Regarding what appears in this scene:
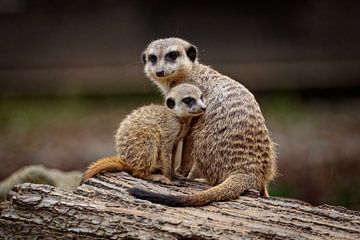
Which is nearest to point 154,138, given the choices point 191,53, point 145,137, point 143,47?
point 145,137

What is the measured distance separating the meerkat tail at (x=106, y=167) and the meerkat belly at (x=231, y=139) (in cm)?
38

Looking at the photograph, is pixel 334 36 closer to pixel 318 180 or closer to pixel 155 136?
pixel 318 180

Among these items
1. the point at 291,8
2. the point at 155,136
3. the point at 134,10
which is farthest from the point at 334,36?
the point at 155,136

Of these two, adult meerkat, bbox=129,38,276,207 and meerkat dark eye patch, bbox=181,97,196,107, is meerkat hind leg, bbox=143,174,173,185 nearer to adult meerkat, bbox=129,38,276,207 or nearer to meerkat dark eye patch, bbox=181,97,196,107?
adult meerkat, bbox=129,38,276,207

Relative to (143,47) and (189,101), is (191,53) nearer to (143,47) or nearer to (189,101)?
(189,101)

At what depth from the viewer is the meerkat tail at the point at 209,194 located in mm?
4012

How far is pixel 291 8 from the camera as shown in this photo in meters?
9.23

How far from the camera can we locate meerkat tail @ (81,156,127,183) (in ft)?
14.3

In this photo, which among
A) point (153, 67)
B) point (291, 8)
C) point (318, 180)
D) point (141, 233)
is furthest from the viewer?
point (291, 8)

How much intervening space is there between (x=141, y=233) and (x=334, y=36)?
234 inches

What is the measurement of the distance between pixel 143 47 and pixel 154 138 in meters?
4.96

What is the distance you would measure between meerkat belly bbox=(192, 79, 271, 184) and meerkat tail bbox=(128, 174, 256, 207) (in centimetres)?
8

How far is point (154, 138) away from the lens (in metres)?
4.47

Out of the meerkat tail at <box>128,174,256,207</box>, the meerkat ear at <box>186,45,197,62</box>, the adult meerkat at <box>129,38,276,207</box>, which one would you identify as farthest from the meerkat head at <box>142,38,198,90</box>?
the meerkat tail at <box>128,174,256,207</box>
